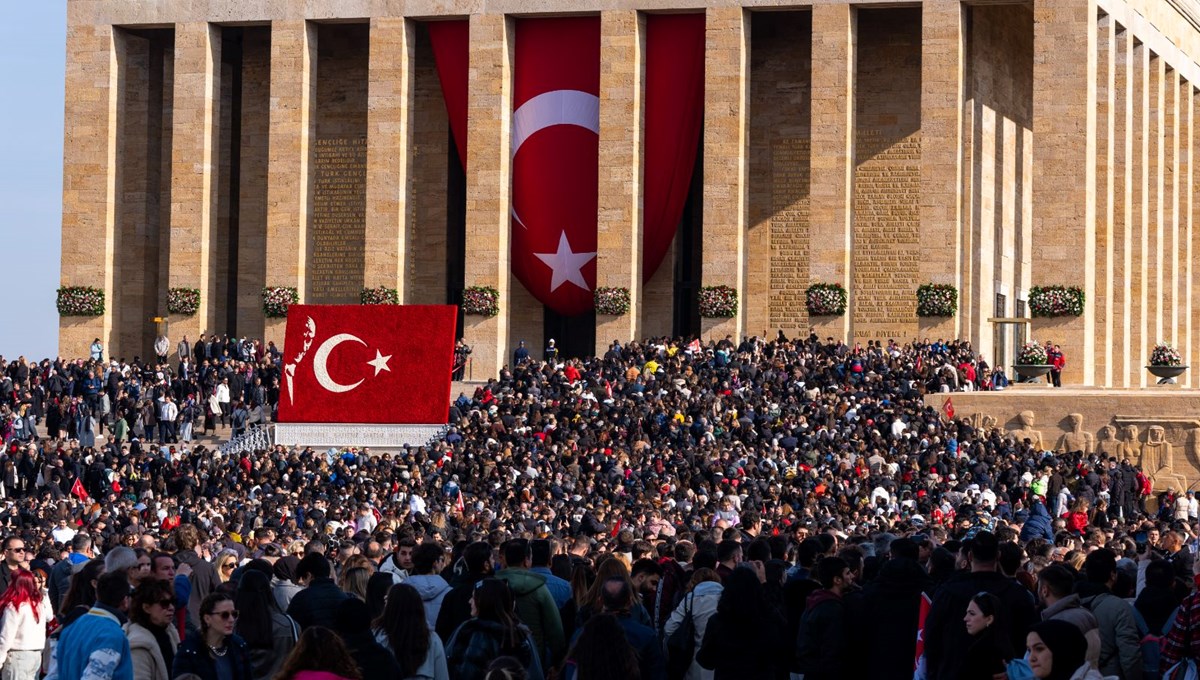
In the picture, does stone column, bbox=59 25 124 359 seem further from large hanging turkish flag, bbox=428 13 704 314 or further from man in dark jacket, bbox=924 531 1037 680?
man in dark jacket, bbox=924 531 1037 680

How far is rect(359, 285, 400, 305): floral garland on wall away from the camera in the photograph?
47.2 m

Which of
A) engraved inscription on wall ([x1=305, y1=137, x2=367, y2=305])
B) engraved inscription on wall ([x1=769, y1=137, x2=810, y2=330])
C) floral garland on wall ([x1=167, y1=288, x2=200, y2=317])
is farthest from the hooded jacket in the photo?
engraved inscription on wall ([x1=305, y1=137, x2=367, y2=305])

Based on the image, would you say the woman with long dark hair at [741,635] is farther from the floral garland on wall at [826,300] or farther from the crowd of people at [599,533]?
the floral garland on wall at [826,300]

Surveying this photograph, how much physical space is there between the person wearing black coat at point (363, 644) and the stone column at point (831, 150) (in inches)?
1371

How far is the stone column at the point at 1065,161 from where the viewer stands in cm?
4347

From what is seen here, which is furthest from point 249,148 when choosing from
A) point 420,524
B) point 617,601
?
point 617,601

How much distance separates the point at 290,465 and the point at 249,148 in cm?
1844

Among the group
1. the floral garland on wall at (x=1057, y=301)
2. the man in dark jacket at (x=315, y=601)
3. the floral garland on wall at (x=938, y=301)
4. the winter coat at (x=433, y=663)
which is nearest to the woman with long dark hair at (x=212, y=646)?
the winter coat at (x=433, y=663)

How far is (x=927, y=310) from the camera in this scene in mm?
43875

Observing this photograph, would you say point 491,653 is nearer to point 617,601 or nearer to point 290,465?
point 617,601

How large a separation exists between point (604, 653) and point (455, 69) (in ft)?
131

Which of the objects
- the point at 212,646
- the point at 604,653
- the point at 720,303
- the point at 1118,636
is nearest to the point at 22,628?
the point at 212,646

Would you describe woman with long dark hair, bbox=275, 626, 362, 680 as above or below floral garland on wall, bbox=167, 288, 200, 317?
below

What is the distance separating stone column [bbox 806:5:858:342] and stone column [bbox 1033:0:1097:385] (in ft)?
12.9
